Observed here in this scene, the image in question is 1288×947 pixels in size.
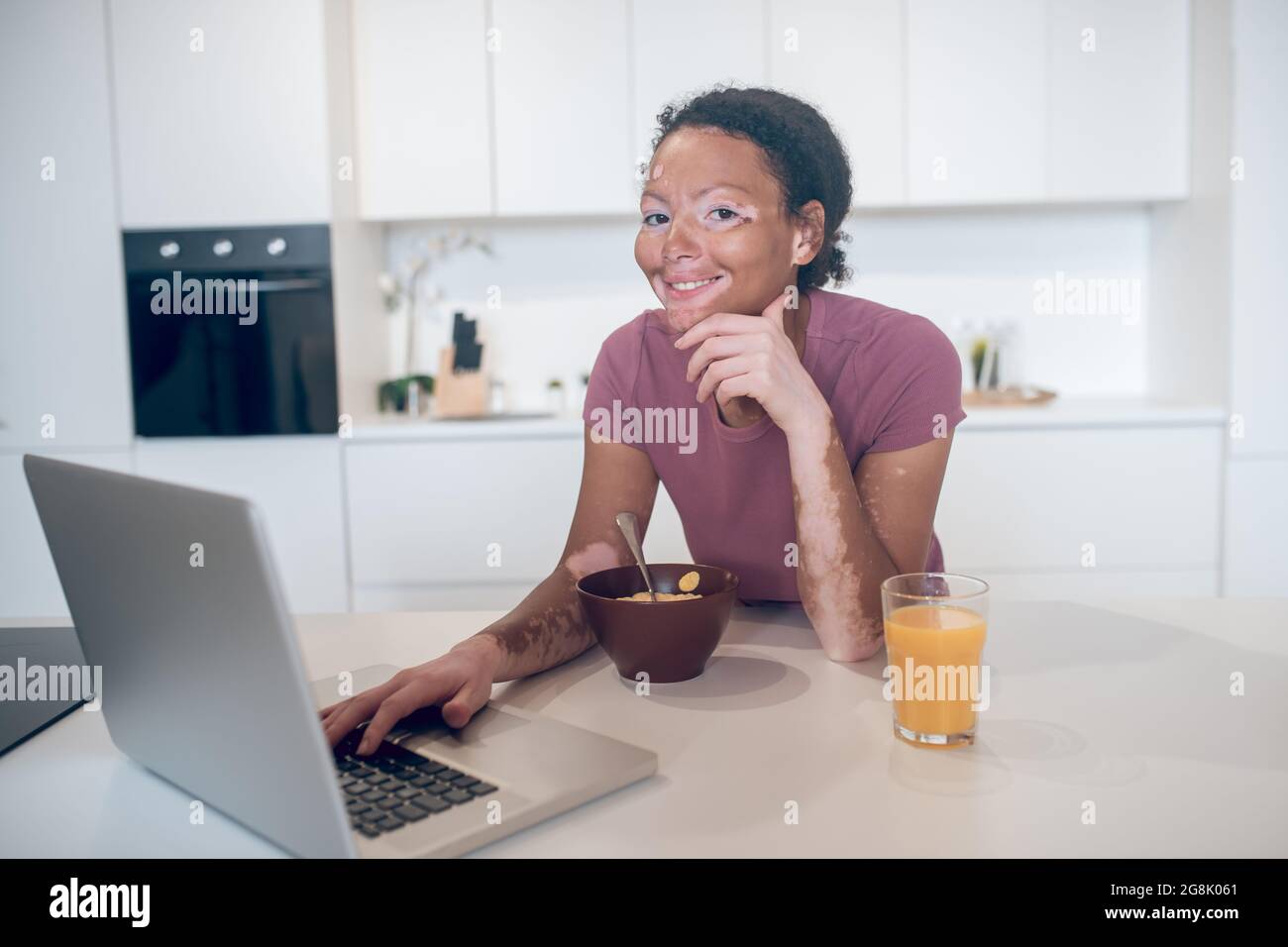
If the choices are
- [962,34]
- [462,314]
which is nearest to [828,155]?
[962,34]

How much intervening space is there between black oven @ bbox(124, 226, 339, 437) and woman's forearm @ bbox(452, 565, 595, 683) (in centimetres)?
178

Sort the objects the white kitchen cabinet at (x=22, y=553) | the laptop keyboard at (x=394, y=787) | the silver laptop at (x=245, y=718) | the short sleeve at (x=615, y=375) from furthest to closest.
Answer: the white kitchen cabinet at (x=22, y=553) < the short sleeve at (x=615, y=375) < the laptop keyboard at (x=394, y=787) < the silver laptop at (x=245, y=718)

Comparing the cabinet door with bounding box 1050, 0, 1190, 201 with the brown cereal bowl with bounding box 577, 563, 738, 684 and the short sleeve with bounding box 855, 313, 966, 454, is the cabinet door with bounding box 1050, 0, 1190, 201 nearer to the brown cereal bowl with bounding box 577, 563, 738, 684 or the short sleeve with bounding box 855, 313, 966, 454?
the short sleeve with bounding box 855, 313, 966, 454

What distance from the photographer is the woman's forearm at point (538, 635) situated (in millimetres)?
1010

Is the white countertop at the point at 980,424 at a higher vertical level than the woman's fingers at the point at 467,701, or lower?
higher

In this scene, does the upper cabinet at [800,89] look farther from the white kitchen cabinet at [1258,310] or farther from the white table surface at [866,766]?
the white table surface at [866,766]

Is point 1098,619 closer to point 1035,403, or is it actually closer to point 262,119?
point 1035,403

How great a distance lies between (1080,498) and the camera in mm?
2758

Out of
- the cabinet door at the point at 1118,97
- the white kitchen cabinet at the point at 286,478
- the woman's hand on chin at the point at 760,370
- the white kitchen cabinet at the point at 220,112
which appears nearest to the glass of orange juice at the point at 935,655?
the woman's hand on chin at the point at 760,370

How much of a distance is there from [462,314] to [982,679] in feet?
7.97

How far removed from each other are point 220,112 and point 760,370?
7.01 feet

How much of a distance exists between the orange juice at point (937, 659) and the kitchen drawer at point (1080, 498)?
192 centimetres

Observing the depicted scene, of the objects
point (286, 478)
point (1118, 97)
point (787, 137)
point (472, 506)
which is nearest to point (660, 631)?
point (787, 137)

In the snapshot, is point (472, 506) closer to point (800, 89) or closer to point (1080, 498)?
point (800, 89)
